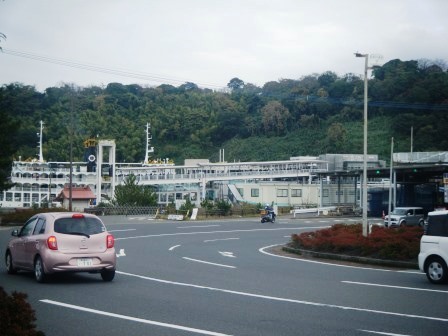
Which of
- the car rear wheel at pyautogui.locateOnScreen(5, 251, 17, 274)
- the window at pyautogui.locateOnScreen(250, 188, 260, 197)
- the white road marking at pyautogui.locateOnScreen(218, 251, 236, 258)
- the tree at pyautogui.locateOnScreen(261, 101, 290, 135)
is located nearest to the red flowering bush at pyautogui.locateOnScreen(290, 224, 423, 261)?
the white road marking at pyautogui.locateOnScreen(218, 251, 236, 258)

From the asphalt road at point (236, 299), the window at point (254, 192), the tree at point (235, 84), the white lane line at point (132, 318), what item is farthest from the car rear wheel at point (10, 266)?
the tree at point (235, 84)

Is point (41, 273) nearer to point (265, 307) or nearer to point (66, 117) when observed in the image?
point (265, 307)

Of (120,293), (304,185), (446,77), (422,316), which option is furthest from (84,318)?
(446,77)

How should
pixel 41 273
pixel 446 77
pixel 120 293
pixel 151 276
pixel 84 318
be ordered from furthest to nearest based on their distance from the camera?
pixel 446 77 → pixel 151 276 → pixel 41 273 → pixel 120 293 → pixel 84 318

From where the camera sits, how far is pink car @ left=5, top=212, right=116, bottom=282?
1410 centimetres

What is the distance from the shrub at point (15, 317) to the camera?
22.1ft

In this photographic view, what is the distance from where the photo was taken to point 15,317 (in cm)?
701

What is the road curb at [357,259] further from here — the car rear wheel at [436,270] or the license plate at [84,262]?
the license plate at [84,262]

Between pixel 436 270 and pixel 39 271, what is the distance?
30.6ft

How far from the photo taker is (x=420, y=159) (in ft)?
211

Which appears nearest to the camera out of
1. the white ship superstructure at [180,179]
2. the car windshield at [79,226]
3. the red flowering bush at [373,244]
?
the car windshield at [79,226]

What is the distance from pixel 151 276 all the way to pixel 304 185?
206 ft

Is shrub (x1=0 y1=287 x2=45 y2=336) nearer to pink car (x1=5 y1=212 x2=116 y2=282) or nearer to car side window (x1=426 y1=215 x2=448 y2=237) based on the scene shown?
pink car (x1=5 y1=212 x2=116 y2=282)

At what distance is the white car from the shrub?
1068 cm
